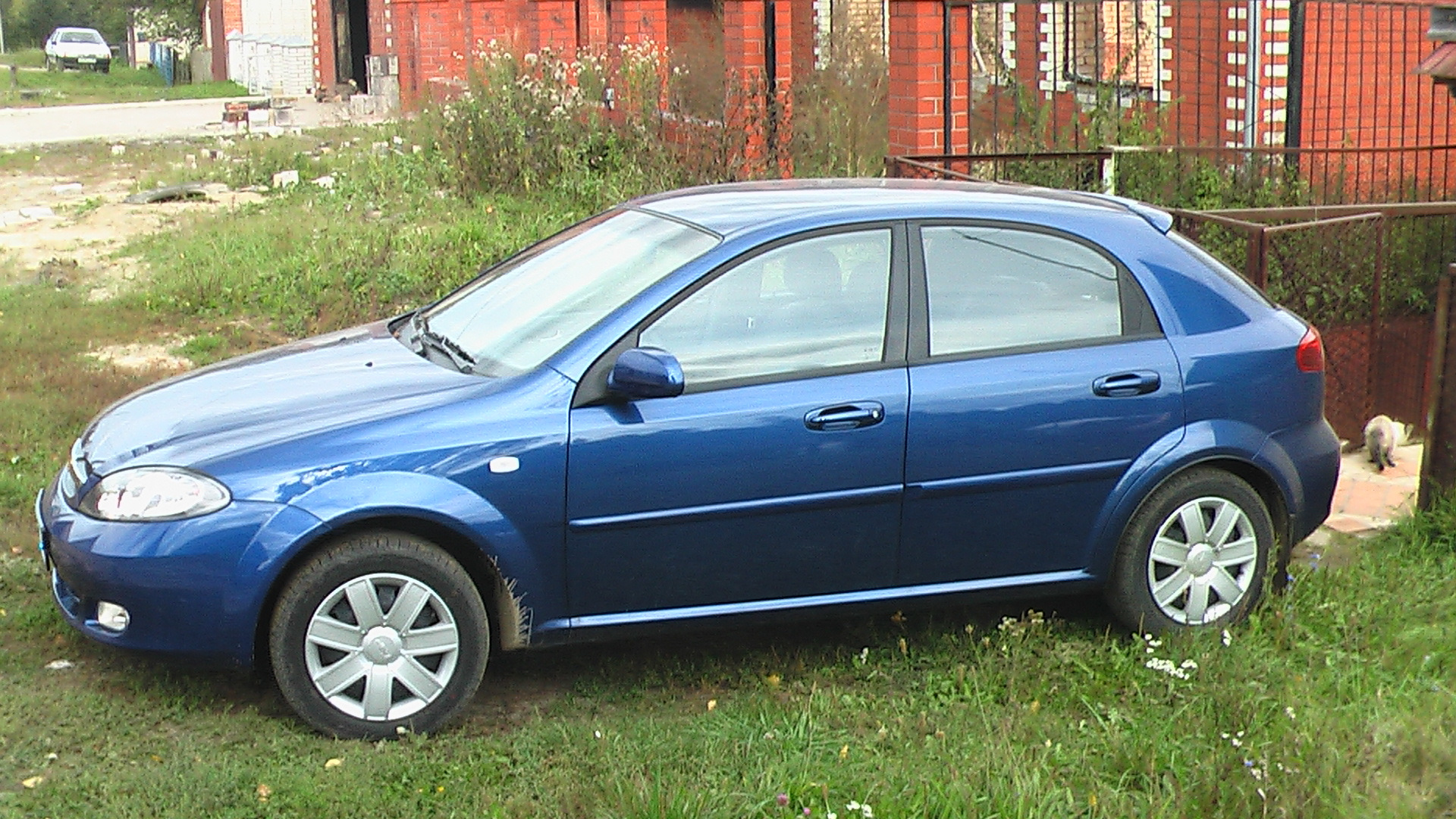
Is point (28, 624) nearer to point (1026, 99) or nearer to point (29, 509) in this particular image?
point (29, 509)

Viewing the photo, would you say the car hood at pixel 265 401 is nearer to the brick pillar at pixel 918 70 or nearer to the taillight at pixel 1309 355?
the taillight at pixel 1309 355

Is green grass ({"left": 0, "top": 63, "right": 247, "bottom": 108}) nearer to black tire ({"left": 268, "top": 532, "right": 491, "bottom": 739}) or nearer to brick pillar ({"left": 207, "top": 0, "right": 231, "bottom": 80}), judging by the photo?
brick pillar ({"left": 207, "top": 0, "right": 231, "bottom": 80})

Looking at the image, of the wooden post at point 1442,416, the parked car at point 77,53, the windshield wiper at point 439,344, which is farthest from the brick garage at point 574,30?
the parked car at point 77,53

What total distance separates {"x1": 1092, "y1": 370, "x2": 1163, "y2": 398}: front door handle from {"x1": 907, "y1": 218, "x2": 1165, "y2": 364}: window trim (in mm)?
125

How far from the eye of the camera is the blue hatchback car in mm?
4988

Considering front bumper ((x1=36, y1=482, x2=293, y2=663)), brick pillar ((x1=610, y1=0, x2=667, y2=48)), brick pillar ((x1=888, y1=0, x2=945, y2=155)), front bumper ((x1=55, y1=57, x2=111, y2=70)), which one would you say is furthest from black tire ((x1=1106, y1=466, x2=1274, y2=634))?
front bumper ((x1=55, y1=57, x2=111, y2=70))

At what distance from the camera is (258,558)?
4.89 m

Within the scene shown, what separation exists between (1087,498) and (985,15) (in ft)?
53.3

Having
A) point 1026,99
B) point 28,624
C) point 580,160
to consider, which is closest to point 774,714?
point 28,624

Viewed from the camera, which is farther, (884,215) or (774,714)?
(884,215)

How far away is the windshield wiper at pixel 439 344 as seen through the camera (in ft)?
18.3

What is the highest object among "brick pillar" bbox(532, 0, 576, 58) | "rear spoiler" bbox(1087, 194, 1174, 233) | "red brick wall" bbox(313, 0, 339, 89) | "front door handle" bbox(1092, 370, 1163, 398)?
"red brick wall" bbox(313, 0, 339, 89)

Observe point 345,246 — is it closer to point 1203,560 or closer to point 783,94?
point 783,94

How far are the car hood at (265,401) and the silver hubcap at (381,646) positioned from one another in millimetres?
502
